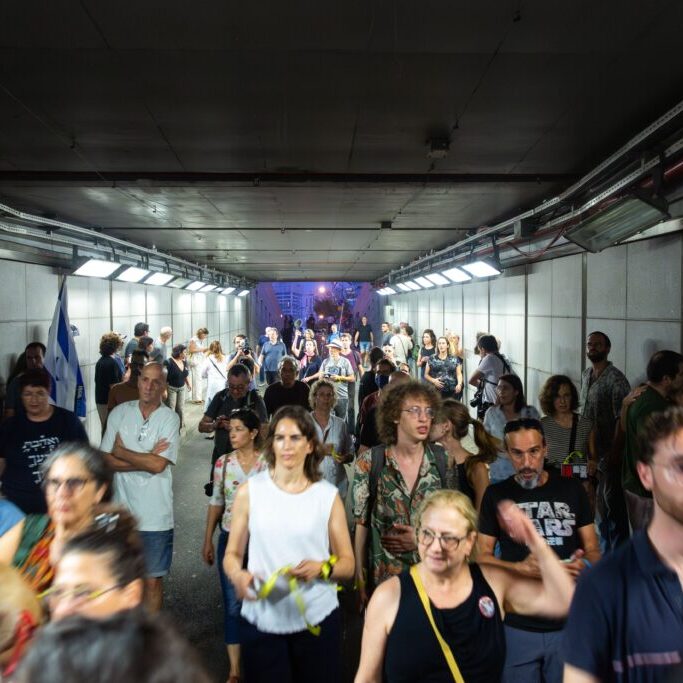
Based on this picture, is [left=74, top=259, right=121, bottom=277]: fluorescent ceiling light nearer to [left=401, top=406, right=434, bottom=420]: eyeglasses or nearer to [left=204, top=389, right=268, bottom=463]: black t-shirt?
[left=204, top=389, right=268, bottom=463]: black t-shirt

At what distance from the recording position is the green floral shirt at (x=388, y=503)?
3.13m

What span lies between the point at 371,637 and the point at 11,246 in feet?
21.7

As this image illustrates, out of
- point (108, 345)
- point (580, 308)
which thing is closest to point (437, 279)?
point (580, 308)

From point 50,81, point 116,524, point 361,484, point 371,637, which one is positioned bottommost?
point 371,637

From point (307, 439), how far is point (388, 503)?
23.0 inches

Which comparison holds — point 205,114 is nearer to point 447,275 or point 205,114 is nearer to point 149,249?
point 149,249

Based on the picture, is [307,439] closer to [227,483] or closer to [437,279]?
[227,483]

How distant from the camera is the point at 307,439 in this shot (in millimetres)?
3115

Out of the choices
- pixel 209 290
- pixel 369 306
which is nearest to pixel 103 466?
pixel 209 290

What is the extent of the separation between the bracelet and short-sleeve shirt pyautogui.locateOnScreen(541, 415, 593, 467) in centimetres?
254

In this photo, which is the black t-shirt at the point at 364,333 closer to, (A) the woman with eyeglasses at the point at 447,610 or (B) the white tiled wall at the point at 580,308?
(B) the white tiled wall at the point at 580,308

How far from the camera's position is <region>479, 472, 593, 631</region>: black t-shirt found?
115 inches

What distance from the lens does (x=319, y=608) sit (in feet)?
9.21

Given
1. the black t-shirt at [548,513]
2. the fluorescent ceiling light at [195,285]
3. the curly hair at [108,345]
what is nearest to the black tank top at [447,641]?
the black t-shirt at [548,513]
